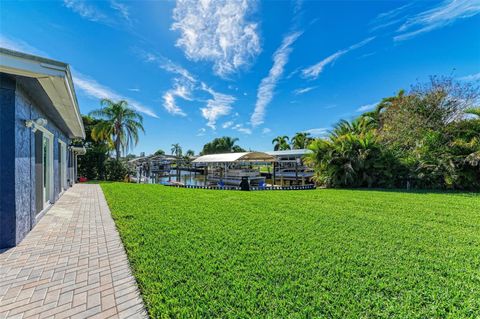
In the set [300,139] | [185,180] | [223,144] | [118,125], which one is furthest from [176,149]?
[118,125]

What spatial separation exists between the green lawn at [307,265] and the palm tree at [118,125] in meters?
16.1

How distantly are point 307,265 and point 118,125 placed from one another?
20.9m

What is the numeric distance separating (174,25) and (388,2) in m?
9.90

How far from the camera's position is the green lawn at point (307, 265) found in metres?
2.08

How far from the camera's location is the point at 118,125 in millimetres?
18875

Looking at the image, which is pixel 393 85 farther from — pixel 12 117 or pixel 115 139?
pixel 115 139

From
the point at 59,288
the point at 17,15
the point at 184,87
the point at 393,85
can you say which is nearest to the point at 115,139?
the point at 184,87

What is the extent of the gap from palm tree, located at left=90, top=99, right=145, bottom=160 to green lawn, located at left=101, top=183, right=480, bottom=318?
16.1 m

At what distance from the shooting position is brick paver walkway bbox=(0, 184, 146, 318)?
2.11 metres

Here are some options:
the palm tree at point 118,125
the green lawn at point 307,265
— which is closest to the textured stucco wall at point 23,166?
the green lawn at point 307,265

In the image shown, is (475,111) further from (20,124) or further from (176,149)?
(176,149)

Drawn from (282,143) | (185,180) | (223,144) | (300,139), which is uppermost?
(300,139)

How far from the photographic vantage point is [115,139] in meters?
19.2

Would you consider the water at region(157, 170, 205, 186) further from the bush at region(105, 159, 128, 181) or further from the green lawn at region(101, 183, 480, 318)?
the green lawn at region(101, 183, 480, 318)
